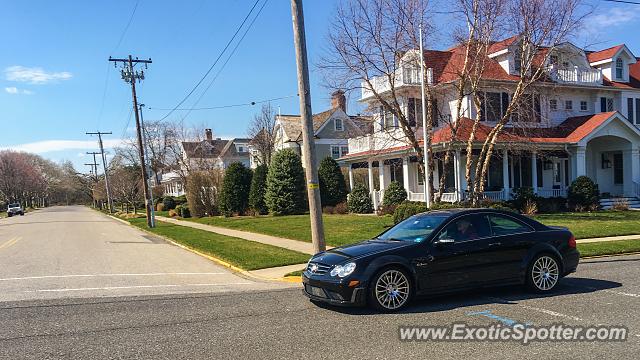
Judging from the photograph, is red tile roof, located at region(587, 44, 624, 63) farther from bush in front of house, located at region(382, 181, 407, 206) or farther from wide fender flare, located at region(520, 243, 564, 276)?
wide fender flare, located at region(520, 243, 564, 276)

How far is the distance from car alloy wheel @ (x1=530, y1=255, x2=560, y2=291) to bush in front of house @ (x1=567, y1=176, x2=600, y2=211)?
66.6ft

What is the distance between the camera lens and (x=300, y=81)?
11.3 meters

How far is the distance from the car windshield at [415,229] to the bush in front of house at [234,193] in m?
28.7

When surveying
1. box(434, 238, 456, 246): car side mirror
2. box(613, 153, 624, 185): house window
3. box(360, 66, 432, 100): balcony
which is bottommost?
box(434, 238, 456, 246): car side mirror

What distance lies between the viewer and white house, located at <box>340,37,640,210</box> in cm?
2586

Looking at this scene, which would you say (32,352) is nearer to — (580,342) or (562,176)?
(580,342)

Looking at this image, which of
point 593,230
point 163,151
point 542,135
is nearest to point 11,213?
point 163,151

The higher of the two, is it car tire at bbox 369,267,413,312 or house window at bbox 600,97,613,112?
house window at bbox 600,97,613,112

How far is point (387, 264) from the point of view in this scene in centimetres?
707

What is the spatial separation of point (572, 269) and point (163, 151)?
86.0 metres

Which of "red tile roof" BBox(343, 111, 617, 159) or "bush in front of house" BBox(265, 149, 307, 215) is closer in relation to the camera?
"red tile roof" BBox(343, 111, 617, 159)

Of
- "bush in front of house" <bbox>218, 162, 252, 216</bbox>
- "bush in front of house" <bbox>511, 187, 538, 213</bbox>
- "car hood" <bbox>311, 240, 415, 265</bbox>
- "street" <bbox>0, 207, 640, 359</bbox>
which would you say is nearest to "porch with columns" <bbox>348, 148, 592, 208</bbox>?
"bush in front of house" <bbox>511, 187, 538, 213</bbox>

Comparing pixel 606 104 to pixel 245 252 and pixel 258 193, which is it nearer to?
pixel 258 193

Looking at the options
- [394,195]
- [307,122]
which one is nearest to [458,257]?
[307,122]
